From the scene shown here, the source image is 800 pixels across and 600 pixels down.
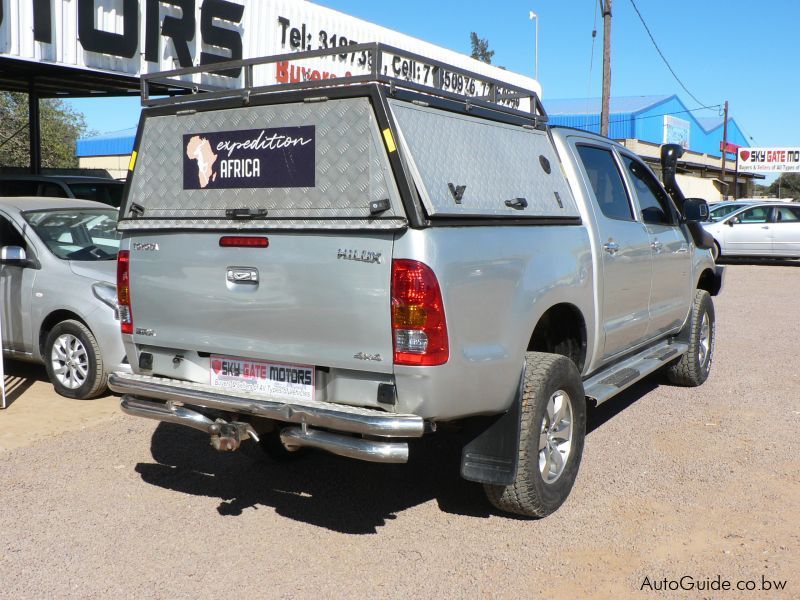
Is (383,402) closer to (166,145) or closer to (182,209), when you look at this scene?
(182,209)

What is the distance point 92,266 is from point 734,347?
6970 millimetres

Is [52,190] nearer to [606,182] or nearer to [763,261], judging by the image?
[606,182]

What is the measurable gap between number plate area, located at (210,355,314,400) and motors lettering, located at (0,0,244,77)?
8.29 metres

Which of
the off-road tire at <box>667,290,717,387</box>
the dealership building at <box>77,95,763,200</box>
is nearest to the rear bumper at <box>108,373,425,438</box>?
the off-road tire at <box>667,290,717,387</box>

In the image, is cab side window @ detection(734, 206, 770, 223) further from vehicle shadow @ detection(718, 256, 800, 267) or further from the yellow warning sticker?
the yellow warning sticker

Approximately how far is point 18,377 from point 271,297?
197 inches

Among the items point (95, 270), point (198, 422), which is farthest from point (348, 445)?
point (95, 270)

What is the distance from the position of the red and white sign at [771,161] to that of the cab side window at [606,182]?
2285 inches

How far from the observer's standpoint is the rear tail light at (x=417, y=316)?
3758mm

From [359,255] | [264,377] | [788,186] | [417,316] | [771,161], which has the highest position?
[788,186]

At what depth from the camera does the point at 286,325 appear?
4.11 meters

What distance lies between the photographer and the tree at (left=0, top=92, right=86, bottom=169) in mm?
37000

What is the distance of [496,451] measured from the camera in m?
4.27

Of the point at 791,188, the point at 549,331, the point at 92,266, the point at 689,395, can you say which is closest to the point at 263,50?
the point at 92,266
